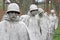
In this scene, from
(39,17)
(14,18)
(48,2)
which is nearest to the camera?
→ (14,18)

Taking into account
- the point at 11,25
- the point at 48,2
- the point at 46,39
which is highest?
the point at 11,25

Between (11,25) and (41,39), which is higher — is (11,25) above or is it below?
above

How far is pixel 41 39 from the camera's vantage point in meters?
14.1

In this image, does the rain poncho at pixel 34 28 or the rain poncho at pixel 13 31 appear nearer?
the rain poncho at pixel 13 31

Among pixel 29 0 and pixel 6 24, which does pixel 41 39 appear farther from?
pixel 29 0

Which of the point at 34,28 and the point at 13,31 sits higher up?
the point at 13,31

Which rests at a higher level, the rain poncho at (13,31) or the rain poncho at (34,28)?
the rain poncho at (13,31)

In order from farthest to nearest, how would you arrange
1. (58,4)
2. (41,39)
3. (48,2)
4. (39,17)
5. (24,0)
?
(48,2) → (58,4) → (24,0) → (39,17) → (41,39)

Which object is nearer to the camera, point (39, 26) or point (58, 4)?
point (39, 26)

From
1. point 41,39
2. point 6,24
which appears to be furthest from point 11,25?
point 41,39

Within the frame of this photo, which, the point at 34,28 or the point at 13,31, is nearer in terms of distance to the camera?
the point at 13,31

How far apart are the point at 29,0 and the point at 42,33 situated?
11.8 m

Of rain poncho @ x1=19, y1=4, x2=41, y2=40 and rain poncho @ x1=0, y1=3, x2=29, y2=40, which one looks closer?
rain poncho @ x1=0, y1=3, x2=29, y2=40

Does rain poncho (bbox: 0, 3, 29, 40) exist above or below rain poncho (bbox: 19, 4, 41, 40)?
above
